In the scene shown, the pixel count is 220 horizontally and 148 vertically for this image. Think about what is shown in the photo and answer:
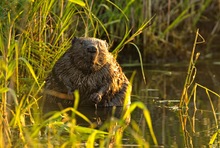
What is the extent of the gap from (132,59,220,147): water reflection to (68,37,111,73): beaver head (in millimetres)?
564

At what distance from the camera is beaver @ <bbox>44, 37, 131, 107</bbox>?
7336 mm

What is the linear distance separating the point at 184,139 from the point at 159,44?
14.4ft

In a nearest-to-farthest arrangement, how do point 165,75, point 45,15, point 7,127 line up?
point 7,127
point 45,15
point 165,75

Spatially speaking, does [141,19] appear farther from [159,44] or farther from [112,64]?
[112,64]

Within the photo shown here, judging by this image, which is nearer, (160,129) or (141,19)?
(160,129)

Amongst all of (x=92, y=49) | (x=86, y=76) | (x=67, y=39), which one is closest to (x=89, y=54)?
(x=92, y=49)

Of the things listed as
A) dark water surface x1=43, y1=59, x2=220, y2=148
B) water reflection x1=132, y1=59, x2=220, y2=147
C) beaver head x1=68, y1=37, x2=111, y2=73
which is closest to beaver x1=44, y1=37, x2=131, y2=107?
beaver head x1=68, y1=37, x2=111, y2=73

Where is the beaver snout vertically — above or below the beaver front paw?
above

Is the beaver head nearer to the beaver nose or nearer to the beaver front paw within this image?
the beaver nose

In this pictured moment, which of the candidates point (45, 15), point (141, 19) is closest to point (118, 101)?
point (45, 15)

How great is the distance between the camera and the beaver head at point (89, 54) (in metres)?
7.27

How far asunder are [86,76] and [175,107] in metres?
0.82

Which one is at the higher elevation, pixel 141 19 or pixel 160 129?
pixel 141 19

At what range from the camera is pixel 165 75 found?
9.14 meters
